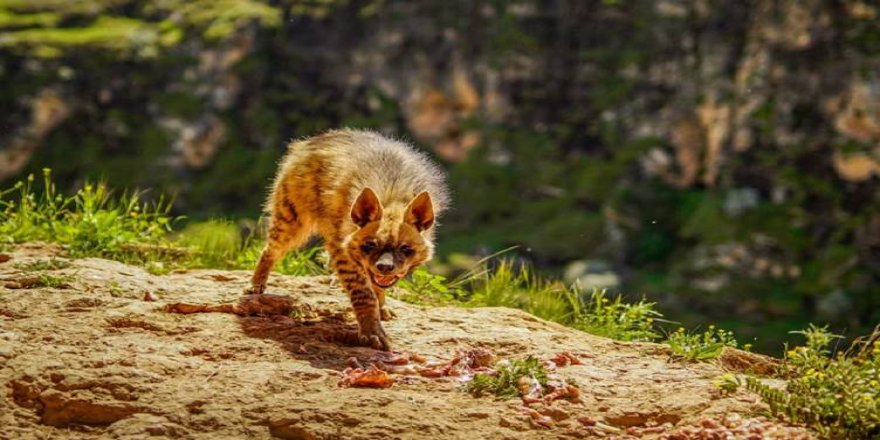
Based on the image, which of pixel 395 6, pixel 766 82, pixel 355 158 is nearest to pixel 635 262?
pixel 766 82

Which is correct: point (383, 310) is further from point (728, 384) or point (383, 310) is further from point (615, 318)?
point (728, 384)

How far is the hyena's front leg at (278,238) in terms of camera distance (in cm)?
793

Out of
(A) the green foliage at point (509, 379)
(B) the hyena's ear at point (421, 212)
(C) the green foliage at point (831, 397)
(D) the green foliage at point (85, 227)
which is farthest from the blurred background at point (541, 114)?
(A) the green foliage at point (509, 379)

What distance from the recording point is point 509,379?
5664 millimetres

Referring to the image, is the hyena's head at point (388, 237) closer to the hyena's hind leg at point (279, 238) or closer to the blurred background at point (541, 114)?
the hyena's hind leg at point (279, 238)

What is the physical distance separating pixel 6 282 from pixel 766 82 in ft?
149

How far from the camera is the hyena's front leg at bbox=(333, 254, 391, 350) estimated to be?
6.65m

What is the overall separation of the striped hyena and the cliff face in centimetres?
41

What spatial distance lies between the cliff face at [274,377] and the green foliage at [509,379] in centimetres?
10

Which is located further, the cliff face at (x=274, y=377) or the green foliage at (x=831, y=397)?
the cliff face at (x=274, y=377)

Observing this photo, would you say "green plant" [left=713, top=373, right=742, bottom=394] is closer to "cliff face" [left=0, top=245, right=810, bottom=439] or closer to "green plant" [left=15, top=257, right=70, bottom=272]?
"cliff face" [left=0, top=245, right=810, bottom=439]

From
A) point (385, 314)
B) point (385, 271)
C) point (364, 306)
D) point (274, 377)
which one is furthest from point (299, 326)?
point (274, 377)

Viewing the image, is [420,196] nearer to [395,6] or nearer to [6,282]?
[6,282]

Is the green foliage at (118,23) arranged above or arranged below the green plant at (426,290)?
below
